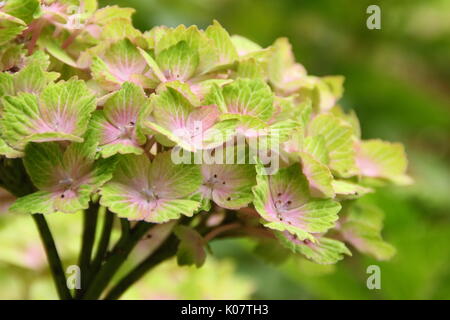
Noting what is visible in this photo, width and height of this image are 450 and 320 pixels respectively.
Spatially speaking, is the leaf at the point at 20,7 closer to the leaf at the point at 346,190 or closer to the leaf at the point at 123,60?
the leaf at the point at 123,60

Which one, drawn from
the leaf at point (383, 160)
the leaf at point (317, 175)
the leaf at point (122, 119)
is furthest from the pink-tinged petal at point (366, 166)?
the leaf at point (122, 119)

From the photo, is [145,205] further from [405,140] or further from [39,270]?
[405,140]

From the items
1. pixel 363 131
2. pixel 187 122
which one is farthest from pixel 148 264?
pixel 363 131

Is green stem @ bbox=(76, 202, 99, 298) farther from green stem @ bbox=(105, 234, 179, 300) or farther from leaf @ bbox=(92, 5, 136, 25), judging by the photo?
leaf @ bbox=(92, 5, 136, 25)

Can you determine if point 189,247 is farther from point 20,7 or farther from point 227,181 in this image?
point 20,7

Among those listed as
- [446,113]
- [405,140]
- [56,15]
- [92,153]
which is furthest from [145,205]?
[405,140]
